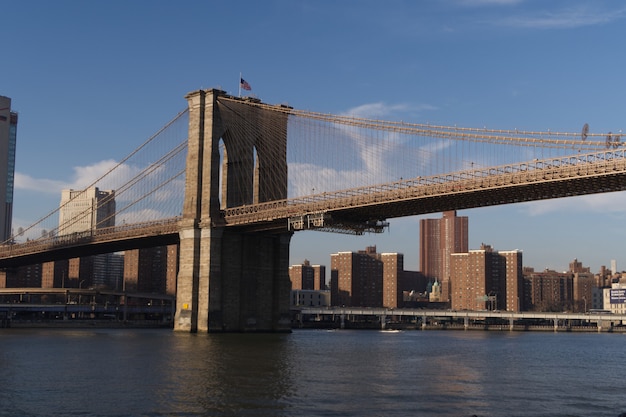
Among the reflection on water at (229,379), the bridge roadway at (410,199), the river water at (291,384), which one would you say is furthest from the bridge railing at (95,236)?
the river water at (291,384)

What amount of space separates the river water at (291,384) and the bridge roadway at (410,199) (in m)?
12.8

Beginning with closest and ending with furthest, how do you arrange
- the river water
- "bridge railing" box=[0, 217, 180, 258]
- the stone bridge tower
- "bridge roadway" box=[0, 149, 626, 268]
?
the river water, "bridge roadway" box=[0, 149, 626, 268], the stone bridge tower, "bridge railing" box=[0, 217, 180, 258]

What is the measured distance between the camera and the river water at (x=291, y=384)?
30062 millimetres

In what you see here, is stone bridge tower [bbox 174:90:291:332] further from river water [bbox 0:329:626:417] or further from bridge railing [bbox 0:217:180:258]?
river water [bbox 0:329:626:417]

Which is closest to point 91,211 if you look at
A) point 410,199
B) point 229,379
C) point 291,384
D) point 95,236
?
A: point 95,236

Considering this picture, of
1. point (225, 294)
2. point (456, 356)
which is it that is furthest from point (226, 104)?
point (456, 356)

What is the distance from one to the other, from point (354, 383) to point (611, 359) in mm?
34860

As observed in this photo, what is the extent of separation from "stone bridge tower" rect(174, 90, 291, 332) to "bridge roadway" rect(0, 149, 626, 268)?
9.84 feet

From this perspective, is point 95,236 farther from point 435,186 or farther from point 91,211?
point 435,186

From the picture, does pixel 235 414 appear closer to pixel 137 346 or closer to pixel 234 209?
pixel 137 346

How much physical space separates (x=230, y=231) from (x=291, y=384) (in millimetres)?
47744

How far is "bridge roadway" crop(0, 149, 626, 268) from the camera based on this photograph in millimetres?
57531

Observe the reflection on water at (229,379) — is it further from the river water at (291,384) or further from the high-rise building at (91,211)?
the high-rise building at (91,211)

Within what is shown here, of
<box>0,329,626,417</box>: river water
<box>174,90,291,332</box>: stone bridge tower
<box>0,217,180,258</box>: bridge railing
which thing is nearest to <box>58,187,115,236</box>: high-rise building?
<box>0,217,180,258</box>: bridge railing
